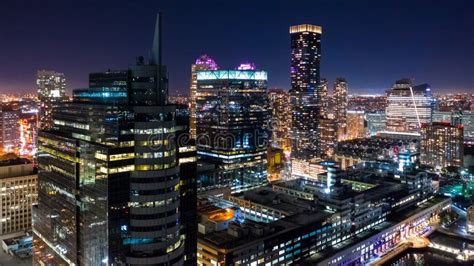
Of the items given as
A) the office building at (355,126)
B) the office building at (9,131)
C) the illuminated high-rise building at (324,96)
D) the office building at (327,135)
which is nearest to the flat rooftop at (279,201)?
the office building at (327,135)

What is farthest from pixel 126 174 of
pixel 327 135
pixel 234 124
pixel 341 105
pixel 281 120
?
pixel 341 105

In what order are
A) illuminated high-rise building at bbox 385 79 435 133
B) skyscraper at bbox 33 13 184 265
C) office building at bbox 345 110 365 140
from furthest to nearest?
office building at bbox 345 110 365 140 → illuminated high-rise building at bbox 385 79 435 133 → skyscraper at bbox 33 13 184 265

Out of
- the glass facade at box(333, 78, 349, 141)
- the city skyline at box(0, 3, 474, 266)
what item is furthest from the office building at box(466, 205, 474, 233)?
the glass facade at box(333, 78, 349, 141)

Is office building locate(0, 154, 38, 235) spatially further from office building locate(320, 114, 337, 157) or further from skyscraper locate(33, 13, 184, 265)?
office building locate(320, 114, 337, 157)

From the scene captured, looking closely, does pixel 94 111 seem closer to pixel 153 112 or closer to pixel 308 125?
pixel 153 112

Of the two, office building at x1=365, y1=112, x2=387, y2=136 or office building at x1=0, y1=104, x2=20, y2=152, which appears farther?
office building at x1=365, y1=112, x2=387, y2=136

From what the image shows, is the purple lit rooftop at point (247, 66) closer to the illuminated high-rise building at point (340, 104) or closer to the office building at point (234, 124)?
the office building at point (234, 124)

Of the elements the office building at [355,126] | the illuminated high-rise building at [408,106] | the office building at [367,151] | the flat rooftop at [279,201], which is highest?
the illuminated high-rise building at [408,106]

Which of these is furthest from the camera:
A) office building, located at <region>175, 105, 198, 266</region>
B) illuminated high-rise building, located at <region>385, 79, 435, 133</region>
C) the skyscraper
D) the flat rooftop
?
illuminated high-rise building, located at <region>385, 79, 435, 133</region>
